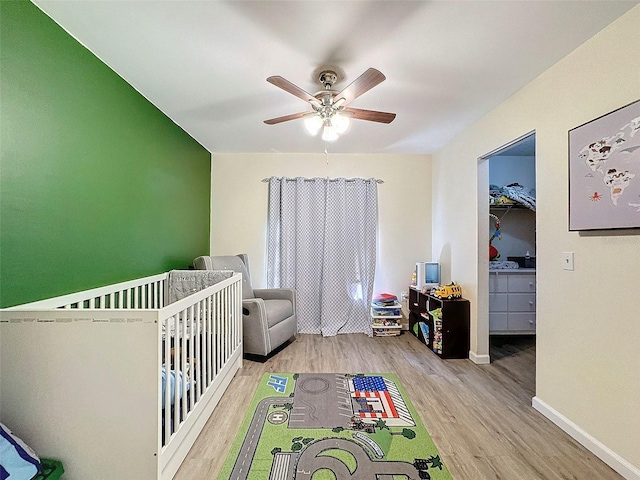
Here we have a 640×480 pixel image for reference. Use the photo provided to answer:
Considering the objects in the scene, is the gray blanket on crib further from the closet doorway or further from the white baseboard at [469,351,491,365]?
the closet doorway

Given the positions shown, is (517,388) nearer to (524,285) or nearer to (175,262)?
(524,285)

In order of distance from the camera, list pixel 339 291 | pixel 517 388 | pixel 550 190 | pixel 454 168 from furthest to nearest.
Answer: pixel 339 291 < pixel 454 168 < pixel 517 388 < pixel 550 190

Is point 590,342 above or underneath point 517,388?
above

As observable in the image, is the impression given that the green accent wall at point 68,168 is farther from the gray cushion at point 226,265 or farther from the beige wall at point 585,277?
the beige wall at point 585,277

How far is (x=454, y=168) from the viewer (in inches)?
137

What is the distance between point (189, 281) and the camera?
9.02ft

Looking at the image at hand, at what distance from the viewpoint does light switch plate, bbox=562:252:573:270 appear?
1.88 m

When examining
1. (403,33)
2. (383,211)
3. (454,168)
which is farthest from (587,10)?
(383,211)

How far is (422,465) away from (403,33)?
230 cm

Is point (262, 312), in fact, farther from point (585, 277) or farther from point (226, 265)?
point (585, 277)

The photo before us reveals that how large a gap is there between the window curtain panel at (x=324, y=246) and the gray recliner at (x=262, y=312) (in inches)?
14.7

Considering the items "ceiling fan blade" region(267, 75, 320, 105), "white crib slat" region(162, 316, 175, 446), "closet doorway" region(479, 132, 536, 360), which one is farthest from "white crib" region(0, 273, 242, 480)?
"closet doorway" region(479, 132, 536, 360)

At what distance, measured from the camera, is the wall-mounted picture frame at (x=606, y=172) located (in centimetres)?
149

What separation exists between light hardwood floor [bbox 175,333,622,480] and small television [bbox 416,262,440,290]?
0.71 meters
